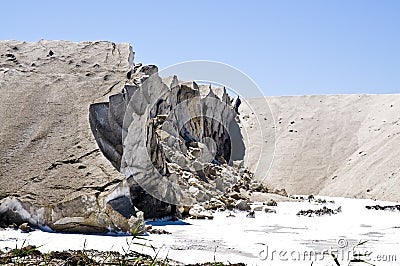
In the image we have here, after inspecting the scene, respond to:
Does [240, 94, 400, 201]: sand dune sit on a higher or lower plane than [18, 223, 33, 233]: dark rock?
higher

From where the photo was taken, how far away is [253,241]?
24.5 ft

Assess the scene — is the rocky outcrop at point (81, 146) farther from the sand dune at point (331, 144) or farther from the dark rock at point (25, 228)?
the sand dune at point (331, 144)

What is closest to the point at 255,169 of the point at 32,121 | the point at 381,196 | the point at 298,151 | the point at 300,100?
the point at 298,151

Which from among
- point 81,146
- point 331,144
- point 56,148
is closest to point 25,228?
point 56,148

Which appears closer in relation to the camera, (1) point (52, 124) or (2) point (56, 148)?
(2) point (56, 148)

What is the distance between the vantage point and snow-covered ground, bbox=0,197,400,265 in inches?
232

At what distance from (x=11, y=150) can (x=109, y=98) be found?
6.38ft

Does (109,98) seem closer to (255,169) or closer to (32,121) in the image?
(32,121)

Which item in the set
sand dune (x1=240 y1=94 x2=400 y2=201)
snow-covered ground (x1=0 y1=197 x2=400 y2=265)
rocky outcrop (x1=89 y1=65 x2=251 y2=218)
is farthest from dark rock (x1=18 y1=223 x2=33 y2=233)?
sand dune (x1=240 y1=94 x2=400 y2=201)

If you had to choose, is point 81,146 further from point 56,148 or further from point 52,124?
point 52,124

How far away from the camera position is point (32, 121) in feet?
28.4

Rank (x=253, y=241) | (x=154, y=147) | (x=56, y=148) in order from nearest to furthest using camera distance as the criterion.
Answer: (x=253, y=241) < (x=56, y=148) < (x=154, y=147)

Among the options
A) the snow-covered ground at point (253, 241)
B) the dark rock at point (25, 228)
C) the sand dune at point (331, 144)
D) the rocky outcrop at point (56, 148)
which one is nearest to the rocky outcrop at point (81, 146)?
the rocky outcrop at point (56, 148)

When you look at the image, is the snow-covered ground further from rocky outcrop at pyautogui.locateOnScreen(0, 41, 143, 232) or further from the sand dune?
the sand dune
